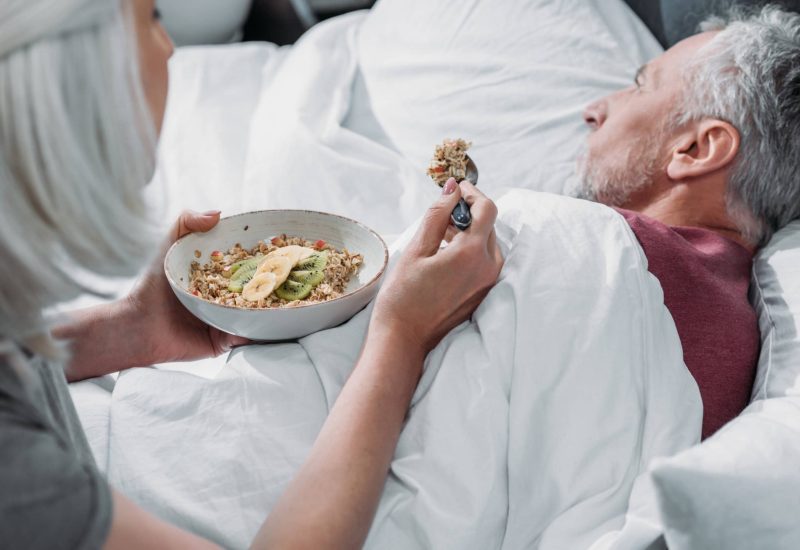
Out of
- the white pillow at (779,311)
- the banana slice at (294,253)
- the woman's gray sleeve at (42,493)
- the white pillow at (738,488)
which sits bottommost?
the white pillow at (779,311)

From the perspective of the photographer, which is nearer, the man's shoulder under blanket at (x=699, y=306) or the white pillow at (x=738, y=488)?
the white pillow at (x=738, y=488)

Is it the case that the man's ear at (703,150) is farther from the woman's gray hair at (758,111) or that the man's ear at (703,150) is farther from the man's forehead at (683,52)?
the man's forehead at (683,52)

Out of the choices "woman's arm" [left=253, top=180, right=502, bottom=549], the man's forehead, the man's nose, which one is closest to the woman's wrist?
"woman's arm" [left=253, top=180, right=502, bottom=549]

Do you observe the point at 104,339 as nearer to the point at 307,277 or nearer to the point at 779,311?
the point at 307,277

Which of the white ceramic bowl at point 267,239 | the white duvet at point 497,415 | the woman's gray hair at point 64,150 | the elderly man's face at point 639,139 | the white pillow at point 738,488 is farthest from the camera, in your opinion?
the elderly man's face at point 639,139

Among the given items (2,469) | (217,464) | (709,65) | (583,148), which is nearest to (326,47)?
(583,148)

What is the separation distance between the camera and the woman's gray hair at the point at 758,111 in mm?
1381

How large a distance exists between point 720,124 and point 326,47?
105 cm

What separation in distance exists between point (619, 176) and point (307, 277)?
687mm

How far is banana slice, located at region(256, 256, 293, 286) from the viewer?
1116mm

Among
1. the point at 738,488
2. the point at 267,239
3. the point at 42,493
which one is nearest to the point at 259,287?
the point at 267,239

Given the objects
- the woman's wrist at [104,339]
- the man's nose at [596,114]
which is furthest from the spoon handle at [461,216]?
the man's nose at [596,114]

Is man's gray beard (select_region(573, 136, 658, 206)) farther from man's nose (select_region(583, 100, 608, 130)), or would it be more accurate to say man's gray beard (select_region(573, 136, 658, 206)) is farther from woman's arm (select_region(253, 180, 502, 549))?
woman's arm (select_region(253, 180, 502, 549))

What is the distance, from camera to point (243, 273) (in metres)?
1.17
